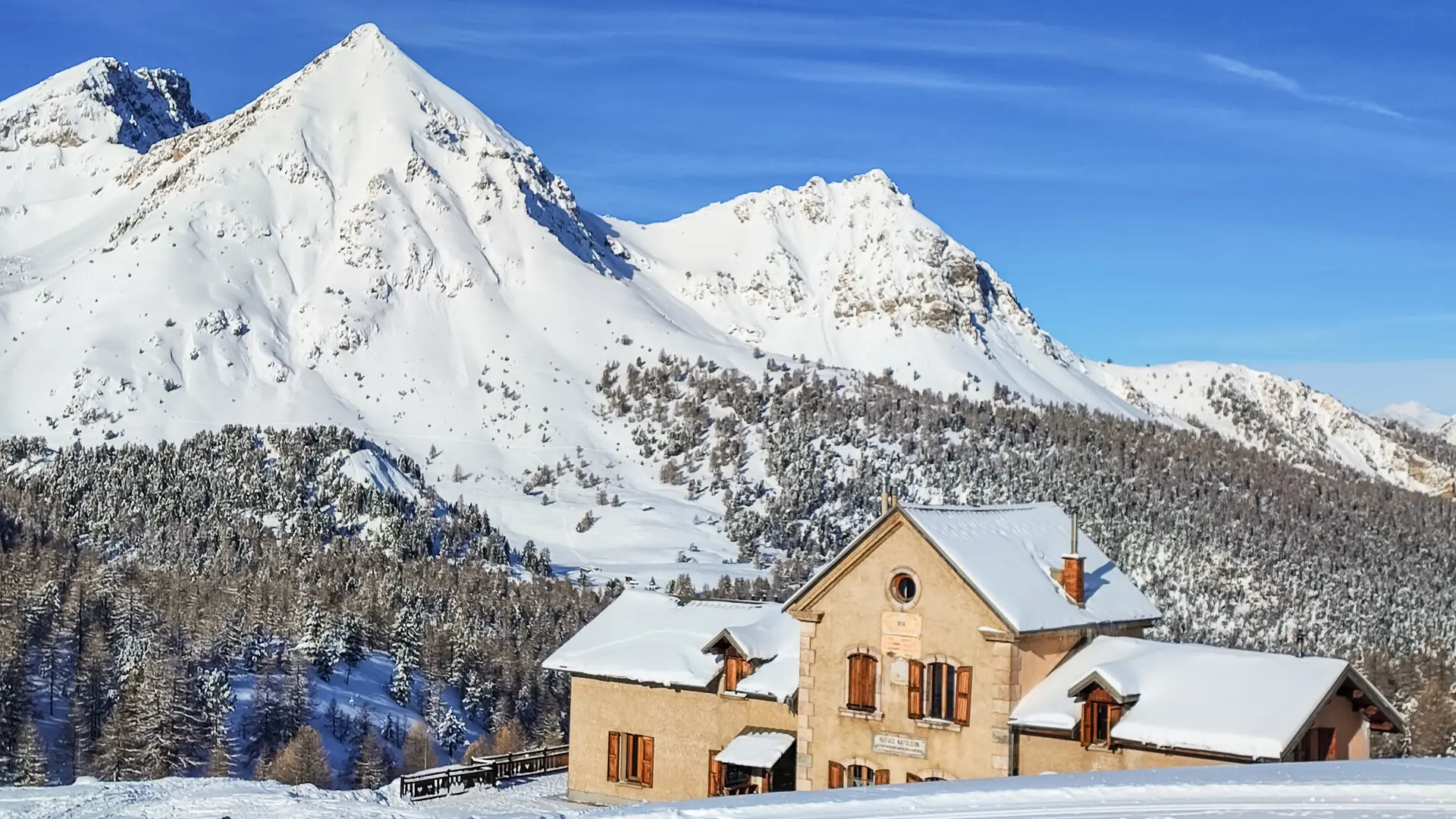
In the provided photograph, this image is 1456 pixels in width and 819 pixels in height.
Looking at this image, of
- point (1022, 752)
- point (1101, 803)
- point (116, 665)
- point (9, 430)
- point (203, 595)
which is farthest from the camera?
point (9, 430)

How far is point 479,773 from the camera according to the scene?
140 ft

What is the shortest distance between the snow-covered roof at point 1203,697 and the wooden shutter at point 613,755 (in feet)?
40.7

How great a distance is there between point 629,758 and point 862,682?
828cm

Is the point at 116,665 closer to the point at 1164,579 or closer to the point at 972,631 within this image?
the point at 972,631

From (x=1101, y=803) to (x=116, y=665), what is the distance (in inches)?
3255

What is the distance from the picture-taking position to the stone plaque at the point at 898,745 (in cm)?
3569

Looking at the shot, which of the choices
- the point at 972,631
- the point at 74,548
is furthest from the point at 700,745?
the point at 74,548

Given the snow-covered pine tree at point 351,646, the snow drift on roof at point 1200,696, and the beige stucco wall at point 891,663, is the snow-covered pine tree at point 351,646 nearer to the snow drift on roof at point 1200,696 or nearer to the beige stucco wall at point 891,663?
the beige stucco wall at point 891,663

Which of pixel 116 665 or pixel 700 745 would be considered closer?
pixel 700 745

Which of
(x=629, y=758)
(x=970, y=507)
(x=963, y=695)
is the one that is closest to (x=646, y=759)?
(x=629, y=758)

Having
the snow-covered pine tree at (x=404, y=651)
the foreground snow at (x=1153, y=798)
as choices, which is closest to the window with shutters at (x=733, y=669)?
the foreground snow at (x=1153, y=798)

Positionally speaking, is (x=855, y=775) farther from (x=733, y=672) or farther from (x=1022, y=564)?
(x=1022, y=564)

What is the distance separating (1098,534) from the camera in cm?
16062

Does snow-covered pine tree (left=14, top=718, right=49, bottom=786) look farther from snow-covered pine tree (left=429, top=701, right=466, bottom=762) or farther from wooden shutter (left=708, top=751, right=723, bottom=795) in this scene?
wooden shutter (left=708, top=751, right=723, bottom=795)
